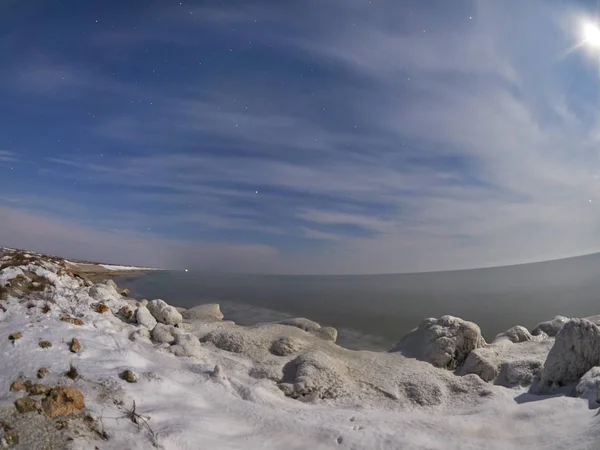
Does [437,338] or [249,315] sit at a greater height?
[437,338]

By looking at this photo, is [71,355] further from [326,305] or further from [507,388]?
[326,305]

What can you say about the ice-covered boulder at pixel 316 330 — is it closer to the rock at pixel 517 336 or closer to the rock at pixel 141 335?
the rock at pixel 517 336

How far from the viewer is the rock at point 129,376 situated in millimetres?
6117

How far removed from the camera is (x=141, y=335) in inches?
356

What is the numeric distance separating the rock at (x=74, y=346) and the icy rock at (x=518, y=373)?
9439 mm

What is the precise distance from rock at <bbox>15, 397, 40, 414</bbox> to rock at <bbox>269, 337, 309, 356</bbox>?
665 centimetres

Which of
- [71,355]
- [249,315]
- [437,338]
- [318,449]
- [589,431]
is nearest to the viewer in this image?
[589,431]

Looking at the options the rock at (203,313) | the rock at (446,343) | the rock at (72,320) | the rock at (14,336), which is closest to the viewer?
the rock at (14,336)

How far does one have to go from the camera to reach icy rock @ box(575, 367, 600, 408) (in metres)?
6.04

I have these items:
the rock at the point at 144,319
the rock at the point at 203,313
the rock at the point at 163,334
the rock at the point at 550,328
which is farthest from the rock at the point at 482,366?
the rock at the point at 203,313

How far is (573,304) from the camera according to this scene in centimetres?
2639

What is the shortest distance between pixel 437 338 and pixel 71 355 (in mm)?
10039

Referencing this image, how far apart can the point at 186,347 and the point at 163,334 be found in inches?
39.2

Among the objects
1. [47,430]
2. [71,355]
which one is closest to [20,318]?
[71,355]
